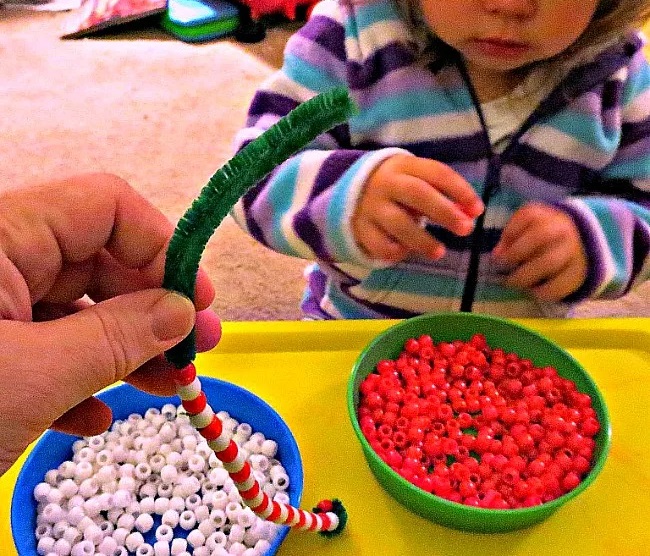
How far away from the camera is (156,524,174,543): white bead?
19.8 inches

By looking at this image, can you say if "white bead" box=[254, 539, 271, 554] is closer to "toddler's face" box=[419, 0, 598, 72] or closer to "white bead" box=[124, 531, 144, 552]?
"white bead" box=[124, 531, 144, 552]

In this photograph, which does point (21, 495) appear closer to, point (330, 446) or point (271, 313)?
point (330, 446)

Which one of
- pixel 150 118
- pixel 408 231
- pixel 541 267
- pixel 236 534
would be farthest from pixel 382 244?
pixel 150 118

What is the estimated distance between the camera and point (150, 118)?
1.53 metres

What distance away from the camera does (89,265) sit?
495 mm

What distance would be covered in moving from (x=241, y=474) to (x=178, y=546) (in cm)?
13

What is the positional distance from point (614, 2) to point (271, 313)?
66 centimetres

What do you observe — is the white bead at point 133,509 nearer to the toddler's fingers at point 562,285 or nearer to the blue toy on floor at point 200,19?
the toddler's fingers at point 562,285

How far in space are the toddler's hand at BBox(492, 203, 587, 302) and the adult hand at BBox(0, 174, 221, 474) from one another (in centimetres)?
29

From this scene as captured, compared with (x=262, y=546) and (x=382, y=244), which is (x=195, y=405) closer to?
(x=262, y=546)

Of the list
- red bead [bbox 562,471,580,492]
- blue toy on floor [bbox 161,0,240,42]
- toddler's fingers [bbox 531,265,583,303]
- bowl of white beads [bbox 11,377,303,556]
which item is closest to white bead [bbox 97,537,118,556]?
bowl of white beads [bbox 11,377,303,556]

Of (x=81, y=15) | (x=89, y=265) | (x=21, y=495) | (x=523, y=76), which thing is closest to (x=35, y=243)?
(x=89, y=265)

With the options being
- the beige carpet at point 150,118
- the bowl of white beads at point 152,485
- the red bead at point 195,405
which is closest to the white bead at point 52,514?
the bowl of white beads at point 152,485

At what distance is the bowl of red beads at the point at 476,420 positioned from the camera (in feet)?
1.66
